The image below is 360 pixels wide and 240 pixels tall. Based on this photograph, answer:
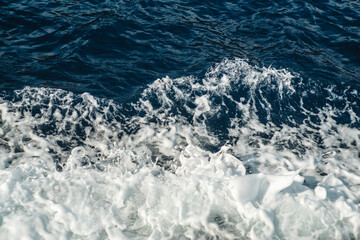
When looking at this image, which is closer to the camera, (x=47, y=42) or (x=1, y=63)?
(x=1, y=63)

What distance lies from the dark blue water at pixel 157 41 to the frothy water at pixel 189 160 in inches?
16.7

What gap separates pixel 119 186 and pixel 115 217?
0.47 m

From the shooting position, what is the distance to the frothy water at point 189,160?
378cm

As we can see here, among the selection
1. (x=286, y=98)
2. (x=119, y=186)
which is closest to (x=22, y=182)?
(x=119, y=186)

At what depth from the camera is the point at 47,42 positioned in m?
7.05

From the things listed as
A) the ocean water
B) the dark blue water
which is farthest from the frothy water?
the dark blue water

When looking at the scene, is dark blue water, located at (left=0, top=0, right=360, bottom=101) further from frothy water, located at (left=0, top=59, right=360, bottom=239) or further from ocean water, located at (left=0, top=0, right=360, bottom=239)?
frothy water, located at (left=0, top=59, right=360, bottom=239)

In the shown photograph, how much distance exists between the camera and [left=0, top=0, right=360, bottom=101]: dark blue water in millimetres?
6422

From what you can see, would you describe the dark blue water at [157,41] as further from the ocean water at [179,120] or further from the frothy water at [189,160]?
the frothy water at [189,160]

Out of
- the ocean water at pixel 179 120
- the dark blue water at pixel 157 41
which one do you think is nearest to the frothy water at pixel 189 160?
the ocean water at pixel 179 120

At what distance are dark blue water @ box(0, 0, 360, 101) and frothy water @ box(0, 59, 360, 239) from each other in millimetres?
424

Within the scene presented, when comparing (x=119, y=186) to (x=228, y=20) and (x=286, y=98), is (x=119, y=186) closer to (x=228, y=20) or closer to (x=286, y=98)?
(x=286, y=98)

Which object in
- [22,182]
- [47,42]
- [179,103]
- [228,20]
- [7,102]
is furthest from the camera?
[228,20]

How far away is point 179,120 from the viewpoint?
5629 millimetres
